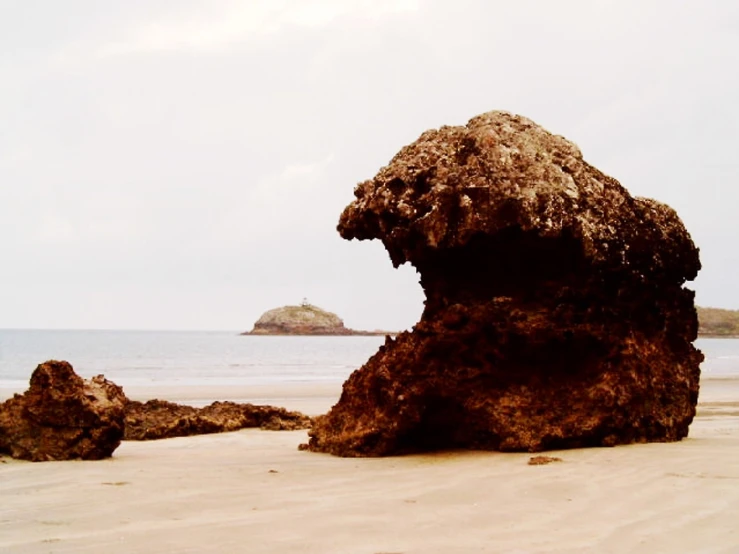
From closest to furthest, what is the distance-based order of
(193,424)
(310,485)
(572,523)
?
1. (572,523)
2. (310,485)
3. (193,424)

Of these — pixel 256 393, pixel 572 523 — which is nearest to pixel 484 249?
pixel 572 523

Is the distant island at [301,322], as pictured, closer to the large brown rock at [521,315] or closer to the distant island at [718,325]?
the distant island at [718,325]

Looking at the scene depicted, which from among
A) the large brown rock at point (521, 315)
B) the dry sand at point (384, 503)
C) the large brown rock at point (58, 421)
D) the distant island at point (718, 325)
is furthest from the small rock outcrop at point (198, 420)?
the distant island at point (718, 325)

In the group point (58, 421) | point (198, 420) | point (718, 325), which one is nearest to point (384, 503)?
point (58, 421)

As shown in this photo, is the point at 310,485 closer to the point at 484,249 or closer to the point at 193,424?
the point at 484,249

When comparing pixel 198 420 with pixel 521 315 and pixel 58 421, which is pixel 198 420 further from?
pixel 521 315

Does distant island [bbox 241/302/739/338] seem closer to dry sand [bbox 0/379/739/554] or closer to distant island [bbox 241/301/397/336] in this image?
distant island [bbox 241/301/397/336]

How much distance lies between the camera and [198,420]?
1195 centimetres

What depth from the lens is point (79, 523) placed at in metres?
5.18

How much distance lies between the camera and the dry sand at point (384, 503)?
466cm

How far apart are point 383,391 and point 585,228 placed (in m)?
2.45

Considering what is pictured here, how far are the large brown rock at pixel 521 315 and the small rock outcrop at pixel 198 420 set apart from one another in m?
3.57

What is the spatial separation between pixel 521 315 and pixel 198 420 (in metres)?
5.67

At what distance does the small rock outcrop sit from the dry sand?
10.3 feet
